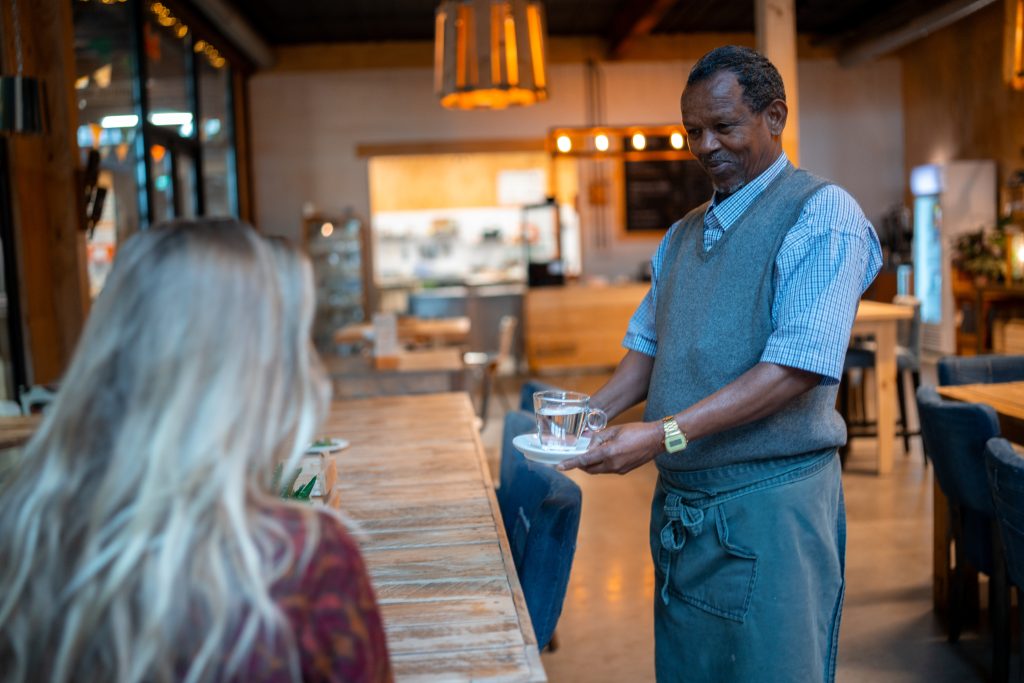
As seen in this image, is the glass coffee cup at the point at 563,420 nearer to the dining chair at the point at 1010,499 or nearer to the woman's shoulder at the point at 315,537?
the woman's shoulder at the point at 315,537

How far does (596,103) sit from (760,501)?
423 inches

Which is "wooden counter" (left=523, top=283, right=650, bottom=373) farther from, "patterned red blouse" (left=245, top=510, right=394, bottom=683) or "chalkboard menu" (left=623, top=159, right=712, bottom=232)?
"patterned red blouse" (left=245, top=510, right=394, bottom=683)

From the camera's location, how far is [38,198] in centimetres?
571

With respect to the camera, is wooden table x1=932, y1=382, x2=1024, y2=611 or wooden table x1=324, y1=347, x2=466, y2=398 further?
wooden table x1=324, y1=347, x2=466, y2=398

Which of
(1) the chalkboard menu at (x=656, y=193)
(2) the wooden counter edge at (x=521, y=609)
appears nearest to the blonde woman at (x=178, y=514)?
(2) the wooden counter edge at (x=521, y=609)

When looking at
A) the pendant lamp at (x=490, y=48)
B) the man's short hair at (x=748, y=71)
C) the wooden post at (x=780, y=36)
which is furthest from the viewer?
the wooden post at (x=780, y=36)

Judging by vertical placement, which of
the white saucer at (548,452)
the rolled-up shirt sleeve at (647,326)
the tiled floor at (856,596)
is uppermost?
the rolled-up shirt sleeve at (647,326)

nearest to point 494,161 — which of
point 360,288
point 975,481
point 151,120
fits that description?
point 360,288

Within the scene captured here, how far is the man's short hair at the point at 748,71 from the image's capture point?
1.78 meters

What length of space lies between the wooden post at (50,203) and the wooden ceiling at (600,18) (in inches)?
167

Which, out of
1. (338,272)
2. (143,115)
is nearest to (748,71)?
(143,115)

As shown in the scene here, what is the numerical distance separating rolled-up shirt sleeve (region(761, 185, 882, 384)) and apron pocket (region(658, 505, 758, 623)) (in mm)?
356

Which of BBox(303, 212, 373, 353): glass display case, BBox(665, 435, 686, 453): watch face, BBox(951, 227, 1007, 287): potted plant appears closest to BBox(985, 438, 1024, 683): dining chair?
BBox(665, 435, 686, 453): watch face

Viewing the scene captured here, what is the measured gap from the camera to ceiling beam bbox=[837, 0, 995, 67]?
29.5 ft
